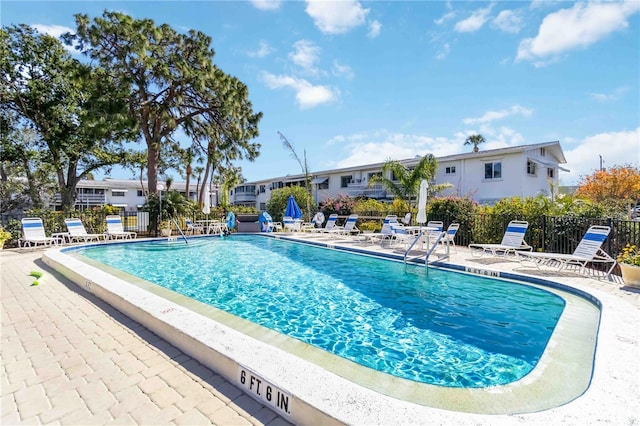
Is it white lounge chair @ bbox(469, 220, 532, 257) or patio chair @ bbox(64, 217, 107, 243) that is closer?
white lounge chair @ bbox(469, 220, 532, 257)

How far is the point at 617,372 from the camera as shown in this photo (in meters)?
2.85

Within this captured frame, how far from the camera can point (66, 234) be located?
13.3 meters

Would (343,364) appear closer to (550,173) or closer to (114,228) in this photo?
(114,228)

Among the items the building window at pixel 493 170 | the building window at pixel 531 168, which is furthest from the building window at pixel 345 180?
the building window at pixel 531 168

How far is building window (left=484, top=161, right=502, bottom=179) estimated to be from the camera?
2278 cm

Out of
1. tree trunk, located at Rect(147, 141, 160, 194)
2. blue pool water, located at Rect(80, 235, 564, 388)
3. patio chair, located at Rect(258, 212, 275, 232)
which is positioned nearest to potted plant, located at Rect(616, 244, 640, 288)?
blue pool water, located at Rect(80, 235, 564, 388)

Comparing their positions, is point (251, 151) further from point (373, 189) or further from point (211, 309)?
point (211, 309)

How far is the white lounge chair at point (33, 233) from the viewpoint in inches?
494

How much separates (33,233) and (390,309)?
48.2 ft

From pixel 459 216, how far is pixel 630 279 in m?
7.38

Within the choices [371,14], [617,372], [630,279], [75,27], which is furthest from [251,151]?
[617,372]

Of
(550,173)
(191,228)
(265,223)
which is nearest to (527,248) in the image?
(265,223)

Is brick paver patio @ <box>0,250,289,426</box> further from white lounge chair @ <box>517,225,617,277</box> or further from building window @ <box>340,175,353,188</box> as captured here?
building window @ <box>340,175,353,188</box>

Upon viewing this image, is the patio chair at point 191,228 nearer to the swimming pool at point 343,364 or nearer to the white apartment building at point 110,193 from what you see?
the swimming pool at point 343,364
